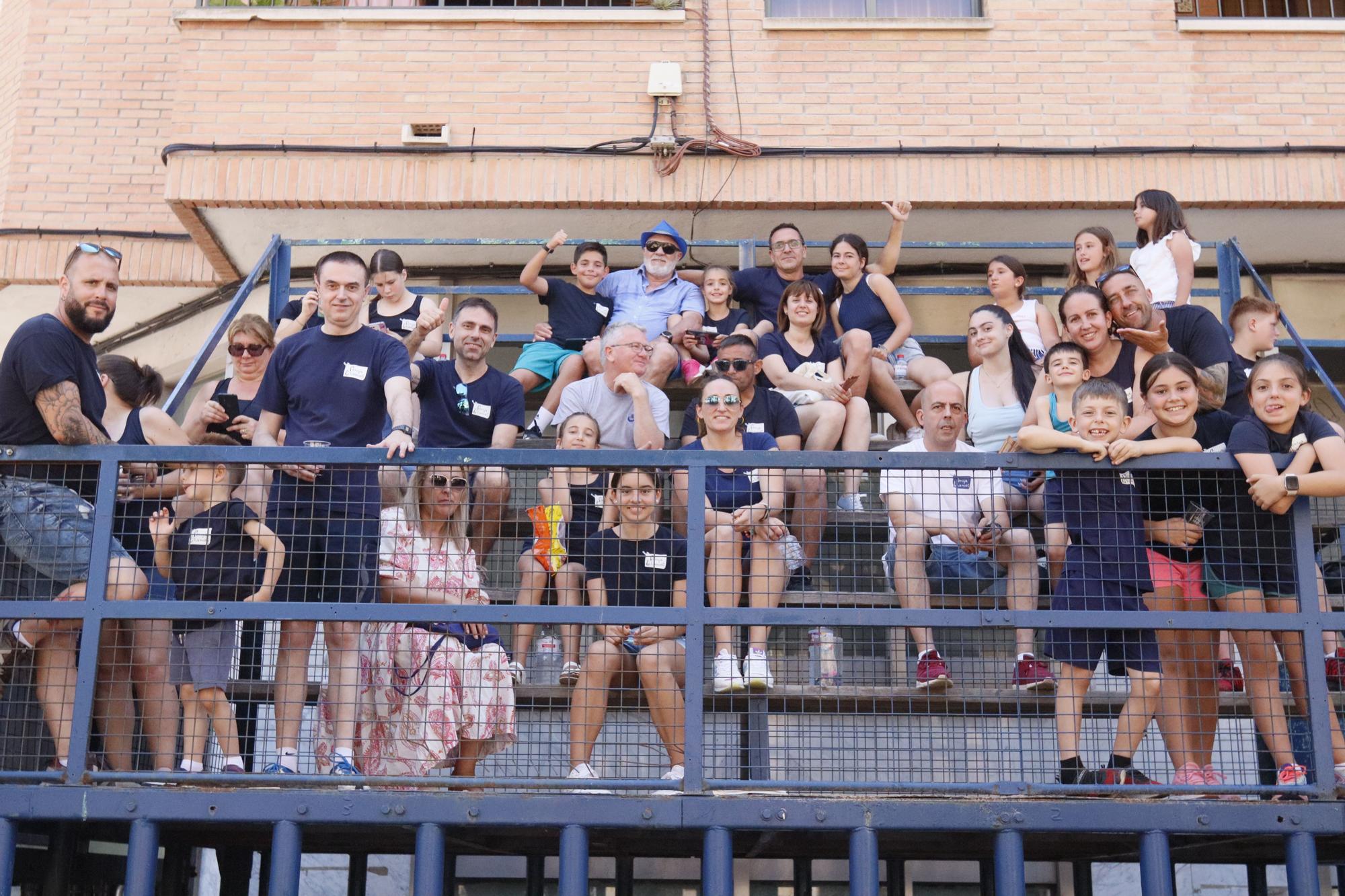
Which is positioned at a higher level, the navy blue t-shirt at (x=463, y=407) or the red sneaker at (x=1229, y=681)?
the navy blue t-shirt at (x=463, y=407)

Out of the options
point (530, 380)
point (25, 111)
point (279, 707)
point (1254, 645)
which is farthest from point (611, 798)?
point (25, 111)

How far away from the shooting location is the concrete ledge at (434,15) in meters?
10.8

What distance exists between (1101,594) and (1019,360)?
2612 mm

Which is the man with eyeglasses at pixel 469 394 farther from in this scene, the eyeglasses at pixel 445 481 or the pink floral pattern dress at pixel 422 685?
the pink floral pattern dress at pixel 422 685

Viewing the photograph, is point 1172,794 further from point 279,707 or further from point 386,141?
point 386,141

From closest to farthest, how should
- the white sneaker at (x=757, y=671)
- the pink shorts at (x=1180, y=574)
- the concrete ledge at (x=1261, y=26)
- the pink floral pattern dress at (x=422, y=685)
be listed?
1. the pink shorts at (x=1180, y=574)
2. the pink floral pattern dress at (x=422, y=685)
3. the white sneaker at (x=757, y=671)
4. the concrete ledge at (x=1261, y=26)

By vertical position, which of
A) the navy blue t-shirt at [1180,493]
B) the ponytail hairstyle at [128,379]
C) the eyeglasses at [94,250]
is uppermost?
the eyeglasses at [94,250]

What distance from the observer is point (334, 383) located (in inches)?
265

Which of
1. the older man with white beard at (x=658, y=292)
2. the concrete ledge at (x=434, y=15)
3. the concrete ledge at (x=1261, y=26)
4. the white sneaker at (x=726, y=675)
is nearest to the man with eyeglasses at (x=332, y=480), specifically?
the white sneaker at (x=726, y=675)

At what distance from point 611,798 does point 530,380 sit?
439cm

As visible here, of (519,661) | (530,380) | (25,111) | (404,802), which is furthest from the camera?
(25,111)

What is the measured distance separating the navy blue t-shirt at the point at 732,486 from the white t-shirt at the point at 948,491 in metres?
0.62

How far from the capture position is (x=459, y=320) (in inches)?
334

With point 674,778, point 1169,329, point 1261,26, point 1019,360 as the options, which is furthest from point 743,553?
point 1261,26
